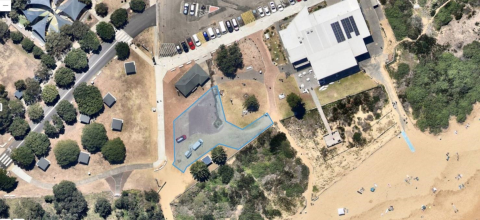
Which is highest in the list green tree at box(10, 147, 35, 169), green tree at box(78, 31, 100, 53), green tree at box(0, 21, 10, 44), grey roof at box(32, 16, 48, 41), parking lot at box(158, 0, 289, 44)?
green tree at box(0, 21, 10, 44)

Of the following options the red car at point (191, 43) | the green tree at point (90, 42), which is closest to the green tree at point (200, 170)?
the red car at point (191, 43)

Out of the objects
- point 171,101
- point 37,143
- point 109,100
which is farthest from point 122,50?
point 37,143

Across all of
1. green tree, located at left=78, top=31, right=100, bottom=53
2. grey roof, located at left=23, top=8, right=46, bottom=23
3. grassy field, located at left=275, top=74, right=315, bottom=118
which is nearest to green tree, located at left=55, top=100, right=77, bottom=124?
green tree, located at left=78, top=31, right=100, bottom=53

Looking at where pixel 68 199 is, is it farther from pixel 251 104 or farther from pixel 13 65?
pixel 251 104

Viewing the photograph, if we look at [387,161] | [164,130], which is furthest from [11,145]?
[387,161]

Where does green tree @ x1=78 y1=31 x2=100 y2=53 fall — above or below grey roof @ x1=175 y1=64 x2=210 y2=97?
above

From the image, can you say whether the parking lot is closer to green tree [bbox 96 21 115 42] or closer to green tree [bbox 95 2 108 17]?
green tree [bbox 96 21 115 42]

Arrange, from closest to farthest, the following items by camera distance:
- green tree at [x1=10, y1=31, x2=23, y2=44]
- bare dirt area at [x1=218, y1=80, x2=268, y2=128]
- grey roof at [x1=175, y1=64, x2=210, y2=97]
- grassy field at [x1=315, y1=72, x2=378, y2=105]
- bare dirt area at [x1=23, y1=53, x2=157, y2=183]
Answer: grassy field at [x1=315, y1=72, x2=378, y2=105]
grey roof at [x1=175, y1=64, x2=210, y2=97]
bare dirt area at [x1=218, y1=80, x2=268, y2=128]
green tree at [x1=10, y1=31, x2=23, y2=44]
bare dirt area at [x1=23, y1=53, x2=157, y2=183]
